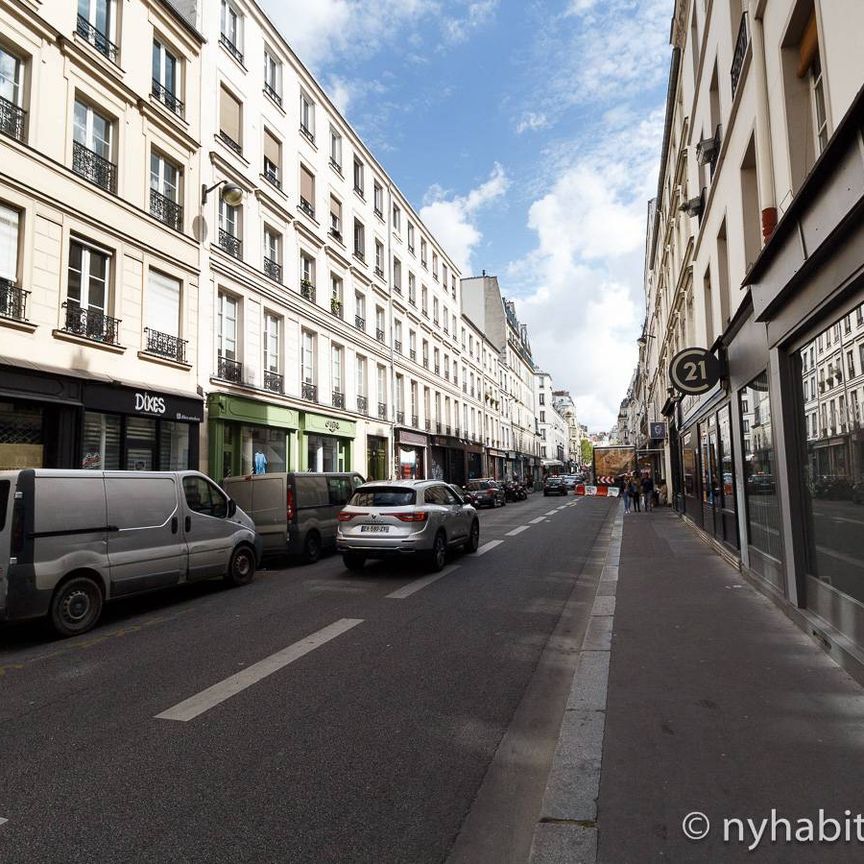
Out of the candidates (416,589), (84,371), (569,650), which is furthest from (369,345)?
(569,650)

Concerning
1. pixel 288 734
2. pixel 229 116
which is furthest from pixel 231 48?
pixel 288 734

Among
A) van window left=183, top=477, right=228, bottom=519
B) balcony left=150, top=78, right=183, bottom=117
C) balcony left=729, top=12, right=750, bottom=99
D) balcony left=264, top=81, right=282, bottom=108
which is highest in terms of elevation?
balcony left=264, top=81, right=282, bottom=108

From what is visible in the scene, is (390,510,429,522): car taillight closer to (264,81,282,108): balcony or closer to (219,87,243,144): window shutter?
→ (219,87,243,144): window shutter

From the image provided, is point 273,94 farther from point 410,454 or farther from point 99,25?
point 410,454

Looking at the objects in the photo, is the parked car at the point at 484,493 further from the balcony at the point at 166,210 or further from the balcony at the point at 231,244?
the balcony at the point at 166,210

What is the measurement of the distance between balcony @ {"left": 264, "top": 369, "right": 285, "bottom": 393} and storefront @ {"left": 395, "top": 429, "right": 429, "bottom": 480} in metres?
10.7

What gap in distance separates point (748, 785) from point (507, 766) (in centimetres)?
126

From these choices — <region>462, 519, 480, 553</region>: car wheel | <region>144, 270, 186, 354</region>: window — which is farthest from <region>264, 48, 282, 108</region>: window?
<region>462, 519, 480, 553</region>: car wheel

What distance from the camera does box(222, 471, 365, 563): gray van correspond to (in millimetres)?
11828

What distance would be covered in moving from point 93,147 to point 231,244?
4810 mm

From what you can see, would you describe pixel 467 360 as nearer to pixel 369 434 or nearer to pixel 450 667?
pixel 369 434

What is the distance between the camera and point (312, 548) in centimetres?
1234

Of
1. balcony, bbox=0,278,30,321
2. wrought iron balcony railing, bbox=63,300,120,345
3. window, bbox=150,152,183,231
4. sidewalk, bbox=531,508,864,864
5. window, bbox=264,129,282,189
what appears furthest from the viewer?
window, bbox=264,129,282,189

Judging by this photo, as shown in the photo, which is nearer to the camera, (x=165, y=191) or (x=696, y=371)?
(x=696, y=371)
